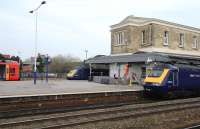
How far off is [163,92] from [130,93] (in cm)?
286

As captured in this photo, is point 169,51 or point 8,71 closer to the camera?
point 8,71

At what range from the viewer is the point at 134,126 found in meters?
12.2

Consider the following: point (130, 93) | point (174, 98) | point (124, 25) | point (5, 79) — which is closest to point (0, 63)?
point (5, 79)

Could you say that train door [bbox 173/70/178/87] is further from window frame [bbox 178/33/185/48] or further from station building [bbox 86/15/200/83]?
window frame [bbox 178/33/185/48]

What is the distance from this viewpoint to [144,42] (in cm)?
4356

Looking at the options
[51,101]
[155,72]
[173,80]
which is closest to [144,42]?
[155,72]

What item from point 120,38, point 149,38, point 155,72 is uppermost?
point 120,38

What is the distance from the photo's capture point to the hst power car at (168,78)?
2238cm

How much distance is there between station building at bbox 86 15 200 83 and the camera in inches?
1530

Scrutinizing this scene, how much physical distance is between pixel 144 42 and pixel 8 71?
761 inches

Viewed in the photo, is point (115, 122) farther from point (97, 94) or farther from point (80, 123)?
point (97, 94)

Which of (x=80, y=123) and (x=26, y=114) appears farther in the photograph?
(x=26, y=114)

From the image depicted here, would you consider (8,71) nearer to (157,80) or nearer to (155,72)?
(155,72)

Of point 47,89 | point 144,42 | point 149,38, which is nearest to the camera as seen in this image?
point 47,89
